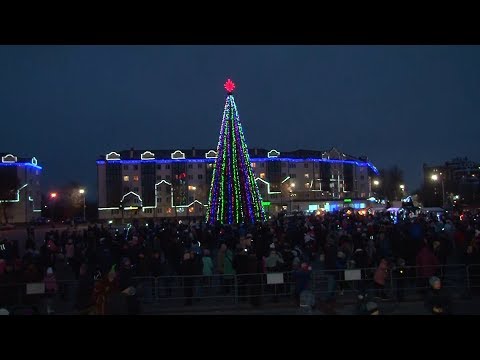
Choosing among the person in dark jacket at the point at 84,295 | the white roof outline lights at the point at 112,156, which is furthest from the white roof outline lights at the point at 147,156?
the person in dark jacket at the point at 84,295

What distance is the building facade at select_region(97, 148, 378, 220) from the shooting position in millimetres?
83625

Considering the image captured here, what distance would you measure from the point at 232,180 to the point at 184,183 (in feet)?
175

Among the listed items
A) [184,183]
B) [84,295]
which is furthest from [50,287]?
[184,183]

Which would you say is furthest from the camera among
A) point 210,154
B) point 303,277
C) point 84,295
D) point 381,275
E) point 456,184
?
point 456,184

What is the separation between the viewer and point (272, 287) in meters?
13.7

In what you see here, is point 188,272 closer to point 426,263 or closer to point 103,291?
point 103,291

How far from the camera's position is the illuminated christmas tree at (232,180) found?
1247 inches

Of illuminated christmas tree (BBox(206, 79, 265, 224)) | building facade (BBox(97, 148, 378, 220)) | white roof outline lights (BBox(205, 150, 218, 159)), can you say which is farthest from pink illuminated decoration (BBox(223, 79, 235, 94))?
white roof outline lights (BBox(205, 150, 218, 159))

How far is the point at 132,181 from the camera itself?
85250 millimetres
